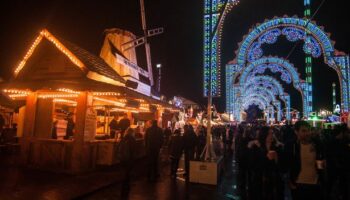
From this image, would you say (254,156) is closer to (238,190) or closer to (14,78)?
(238,190)

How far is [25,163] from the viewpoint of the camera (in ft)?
A: 35.2

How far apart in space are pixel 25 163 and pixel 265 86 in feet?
159

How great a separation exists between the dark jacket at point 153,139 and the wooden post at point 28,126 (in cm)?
499

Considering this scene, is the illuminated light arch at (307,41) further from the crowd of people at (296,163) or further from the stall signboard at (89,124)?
the stall signboard at (89,124)

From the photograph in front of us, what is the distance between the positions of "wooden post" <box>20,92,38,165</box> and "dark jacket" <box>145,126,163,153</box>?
16.4 ft

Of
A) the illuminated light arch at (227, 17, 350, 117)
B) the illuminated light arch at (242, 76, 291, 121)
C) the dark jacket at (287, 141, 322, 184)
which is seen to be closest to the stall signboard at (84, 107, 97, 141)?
the dark jacket at (287, 141, 322, 184)

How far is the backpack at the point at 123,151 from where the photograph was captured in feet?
25.7

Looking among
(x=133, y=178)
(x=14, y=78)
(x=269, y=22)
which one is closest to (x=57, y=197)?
(x=133, y=178)

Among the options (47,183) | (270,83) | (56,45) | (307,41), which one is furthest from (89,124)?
(270,83)

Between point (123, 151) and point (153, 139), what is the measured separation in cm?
215

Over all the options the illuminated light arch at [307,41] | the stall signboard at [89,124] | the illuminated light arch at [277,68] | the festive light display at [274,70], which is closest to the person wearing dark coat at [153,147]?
the stall signboard at [89,124]

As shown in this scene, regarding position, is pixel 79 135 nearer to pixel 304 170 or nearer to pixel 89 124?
pixel 89 124

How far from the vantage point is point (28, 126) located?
36.3 feet

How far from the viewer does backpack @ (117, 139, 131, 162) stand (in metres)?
7.82
